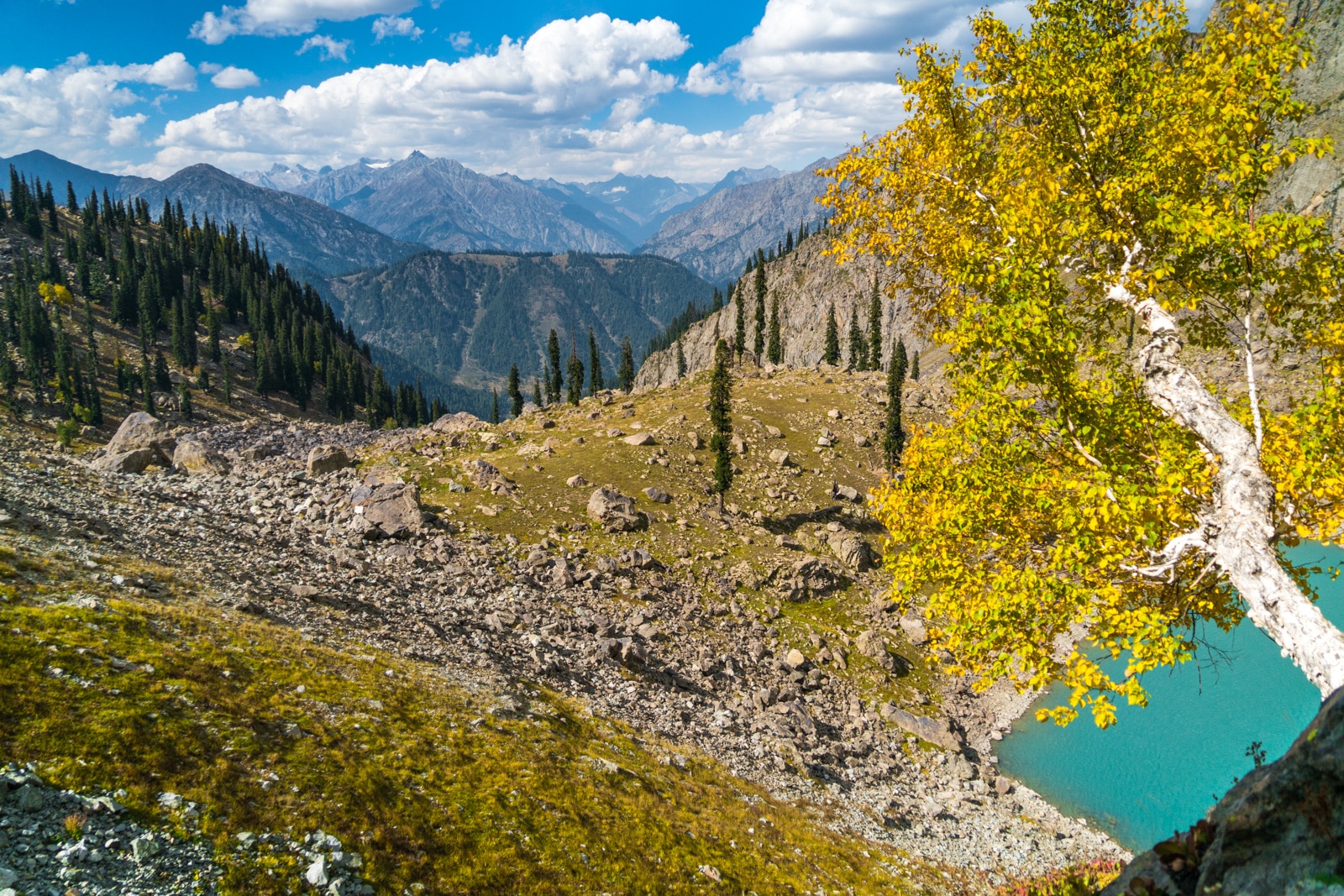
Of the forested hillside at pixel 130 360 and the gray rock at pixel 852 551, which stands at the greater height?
the forested hillside at pixel 130 360

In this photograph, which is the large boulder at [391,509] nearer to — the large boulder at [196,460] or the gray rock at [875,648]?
the large boulder at [196,460]

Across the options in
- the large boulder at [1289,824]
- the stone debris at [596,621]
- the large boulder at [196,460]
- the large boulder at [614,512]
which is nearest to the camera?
the large boulder at [1289,824]

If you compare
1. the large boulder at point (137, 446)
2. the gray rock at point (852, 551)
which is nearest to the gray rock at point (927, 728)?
the gray rock at point (852, 551)

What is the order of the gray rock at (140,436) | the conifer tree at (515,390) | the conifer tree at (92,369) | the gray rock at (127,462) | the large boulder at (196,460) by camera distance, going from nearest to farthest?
the gray rock at (127,462) → the large boulder at (196,460) → the gray rock at (140,436) → the conifer tree at (515,390) → the conifer tree at (92,369)

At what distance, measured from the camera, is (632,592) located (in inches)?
1988

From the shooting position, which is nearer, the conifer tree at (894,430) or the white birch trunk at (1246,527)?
the white birch trunk at (1246,527)

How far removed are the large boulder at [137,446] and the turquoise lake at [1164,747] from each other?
245 ft

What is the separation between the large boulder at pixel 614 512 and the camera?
59.3 metres

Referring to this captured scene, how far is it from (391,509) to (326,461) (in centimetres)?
1658

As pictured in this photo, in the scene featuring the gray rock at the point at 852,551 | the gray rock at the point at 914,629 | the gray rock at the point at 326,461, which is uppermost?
the gray rock at the point at 326,461

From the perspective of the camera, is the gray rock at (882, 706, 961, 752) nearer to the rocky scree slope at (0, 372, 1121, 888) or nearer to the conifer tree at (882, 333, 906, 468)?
→ the rocky scree slope at (0, 372, 1121, 888)

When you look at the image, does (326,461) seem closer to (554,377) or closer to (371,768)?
(371,768)

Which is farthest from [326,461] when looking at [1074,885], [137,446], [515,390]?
[515,390]

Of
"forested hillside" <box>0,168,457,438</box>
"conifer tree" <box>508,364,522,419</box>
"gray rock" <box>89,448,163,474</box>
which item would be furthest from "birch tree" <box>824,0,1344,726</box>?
"forested hillside" <box>0,168,457,438</box>
